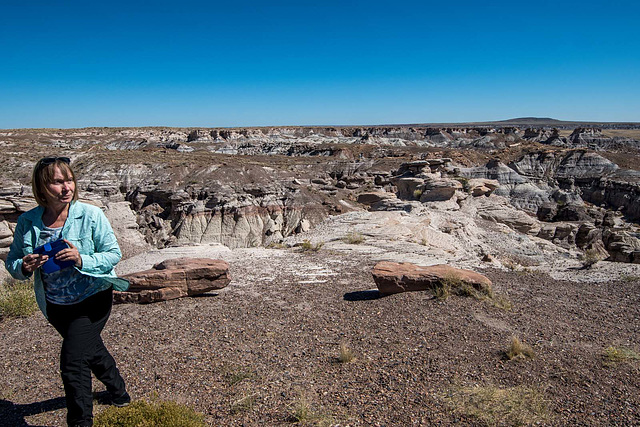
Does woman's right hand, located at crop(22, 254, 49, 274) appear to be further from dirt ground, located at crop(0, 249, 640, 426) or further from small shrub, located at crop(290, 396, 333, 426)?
small shrub, located at crop(290, 396, 333, 426)

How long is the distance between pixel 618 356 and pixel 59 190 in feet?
20.9

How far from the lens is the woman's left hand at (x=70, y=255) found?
2.98m

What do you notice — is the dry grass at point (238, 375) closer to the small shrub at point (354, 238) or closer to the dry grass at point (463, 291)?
the dry grass at point (463, 291)

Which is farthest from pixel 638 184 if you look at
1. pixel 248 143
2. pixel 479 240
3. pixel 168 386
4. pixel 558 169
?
pixel 248 143

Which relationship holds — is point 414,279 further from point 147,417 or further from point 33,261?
point 33,261

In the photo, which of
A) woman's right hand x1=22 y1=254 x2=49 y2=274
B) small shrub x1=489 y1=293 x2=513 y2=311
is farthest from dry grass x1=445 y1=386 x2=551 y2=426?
woman's right hand x1=22 y1=254 x2=49 y2=274

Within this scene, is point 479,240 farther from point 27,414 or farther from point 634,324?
point 27,414

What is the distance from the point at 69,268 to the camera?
127 inches

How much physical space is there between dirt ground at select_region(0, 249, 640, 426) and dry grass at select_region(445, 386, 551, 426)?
0.17 feet

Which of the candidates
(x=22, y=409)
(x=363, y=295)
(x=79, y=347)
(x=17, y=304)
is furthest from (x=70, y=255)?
(x=363, y=295)

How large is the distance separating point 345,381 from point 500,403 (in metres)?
1.64

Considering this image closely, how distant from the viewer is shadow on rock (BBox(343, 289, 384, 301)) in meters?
7.52

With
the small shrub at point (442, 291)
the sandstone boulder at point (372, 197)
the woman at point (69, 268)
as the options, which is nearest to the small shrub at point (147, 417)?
the woman at point (69, 268)

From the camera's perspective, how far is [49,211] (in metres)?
3.29
